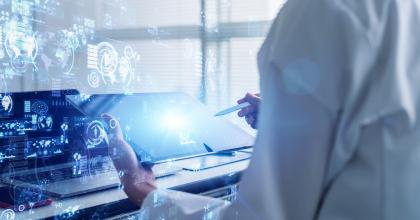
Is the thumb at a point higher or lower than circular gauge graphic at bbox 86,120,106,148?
higher

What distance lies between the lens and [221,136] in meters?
1.28

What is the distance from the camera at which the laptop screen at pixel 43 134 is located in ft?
2.52

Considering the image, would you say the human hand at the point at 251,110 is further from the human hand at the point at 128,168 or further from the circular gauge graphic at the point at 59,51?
the circular gauge graphic at the point at 59,51

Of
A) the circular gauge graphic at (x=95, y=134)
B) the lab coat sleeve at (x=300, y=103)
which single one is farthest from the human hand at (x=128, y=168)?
the lab coat sleeve at (x=300, y=103)

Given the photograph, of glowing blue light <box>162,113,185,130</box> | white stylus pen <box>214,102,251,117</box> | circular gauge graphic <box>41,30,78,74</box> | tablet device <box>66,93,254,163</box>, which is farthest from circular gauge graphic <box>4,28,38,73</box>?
white stylus pen <box>214,102,251,117</box>

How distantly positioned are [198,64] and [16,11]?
771 mm

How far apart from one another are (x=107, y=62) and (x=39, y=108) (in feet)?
1.06

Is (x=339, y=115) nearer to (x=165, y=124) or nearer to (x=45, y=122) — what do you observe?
(x=45, y=122)

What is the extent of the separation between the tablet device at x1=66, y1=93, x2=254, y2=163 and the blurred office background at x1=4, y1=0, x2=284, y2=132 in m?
0.06

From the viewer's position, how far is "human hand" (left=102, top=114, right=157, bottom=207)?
791 mm

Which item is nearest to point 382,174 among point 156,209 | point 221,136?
point 156,209

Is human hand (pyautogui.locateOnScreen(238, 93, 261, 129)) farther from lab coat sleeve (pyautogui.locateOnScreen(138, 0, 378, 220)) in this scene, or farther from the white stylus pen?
lab coat sleeve (pyautogui.locateOnScreen(138, 0, 378, 220))

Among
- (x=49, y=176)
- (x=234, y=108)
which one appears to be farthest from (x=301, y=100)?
(x=234, y=108)

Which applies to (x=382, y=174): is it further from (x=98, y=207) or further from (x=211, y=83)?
(x=211, y=83)
